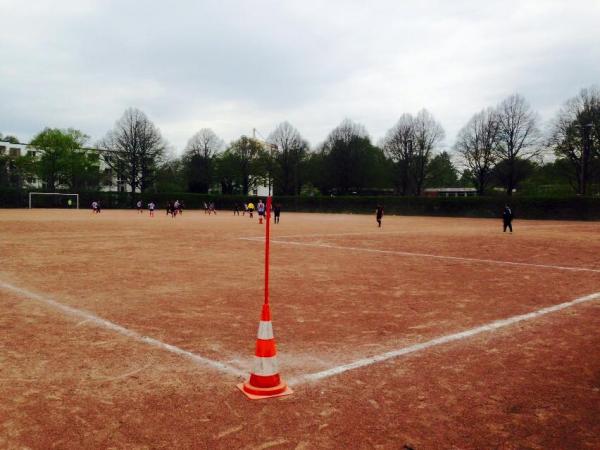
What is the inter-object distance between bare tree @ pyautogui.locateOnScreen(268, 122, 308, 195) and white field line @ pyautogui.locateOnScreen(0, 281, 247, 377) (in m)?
82.9

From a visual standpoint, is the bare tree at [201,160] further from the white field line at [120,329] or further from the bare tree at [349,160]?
the white field line at [120,329]

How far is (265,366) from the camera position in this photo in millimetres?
4328

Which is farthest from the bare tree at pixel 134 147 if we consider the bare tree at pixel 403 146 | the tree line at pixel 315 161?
the bare tree at pixel 403 146

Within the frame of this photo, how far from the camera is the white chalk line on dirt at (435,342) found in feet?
15.6

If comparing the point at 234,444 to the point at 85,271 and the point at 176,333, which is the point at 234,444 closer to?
the point at 176,333

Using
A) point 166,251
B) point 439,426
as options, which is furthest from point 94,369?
point 166,251

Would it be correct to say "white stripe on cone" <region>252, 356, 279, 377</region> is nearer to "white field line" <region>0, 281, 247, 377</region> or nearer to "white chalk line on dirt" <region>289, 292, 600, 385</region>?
"white chalk line on dirt" <region>289, 292, 600, 385</region>

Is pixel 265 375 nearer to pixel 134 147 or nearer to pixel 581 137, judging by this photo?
pixel 581 137

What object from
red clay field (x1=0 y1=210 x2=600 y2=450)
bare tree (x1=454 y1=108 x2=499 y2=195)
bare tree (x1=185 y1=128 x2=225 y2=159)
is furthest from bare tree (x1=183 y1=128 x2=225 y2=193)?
red clay field (x1=0 y1=210 x2=600 y2=450)

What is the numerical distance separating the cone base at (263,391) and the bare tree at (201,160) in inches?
3667

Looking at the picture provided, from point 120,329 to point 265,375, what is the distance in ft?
9.52

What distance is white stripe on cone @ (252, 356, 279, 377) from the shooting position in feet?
14.1

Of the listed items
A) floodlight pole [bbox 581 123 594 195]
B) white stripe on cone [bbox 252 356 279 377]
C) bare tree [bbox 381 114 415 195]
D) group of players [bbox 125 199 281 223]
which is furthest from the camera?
A: bare tree [bbox 381 114 415 195]

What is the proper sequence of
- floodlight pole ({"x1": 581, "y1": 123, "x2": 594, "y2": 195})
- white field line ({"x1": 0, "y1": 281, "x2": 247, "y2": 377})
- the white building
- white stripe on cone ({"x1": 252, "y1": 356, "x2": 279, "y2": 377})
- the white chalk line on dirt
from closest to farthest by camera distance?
white stripe on cone ({"x1": 252, "y1": 356, "x2": 279, "y2": 377}) < the white chalk line on dirt < white field line ({"x1": 0, "y1": 281, "x2": 247, "y2": 377}) < floodlight pole ({"x1": 581, "y1": 123, "x2": 594, "y2": 195}) < the white building
